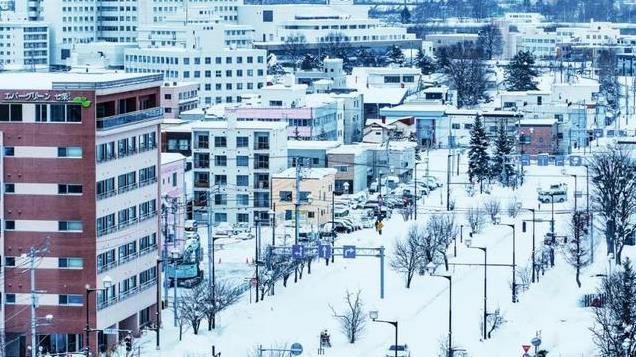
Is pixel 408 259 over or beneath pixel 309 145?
beneath

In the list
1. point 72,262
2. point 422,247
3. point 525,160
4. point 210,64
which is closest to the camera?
point 72,262

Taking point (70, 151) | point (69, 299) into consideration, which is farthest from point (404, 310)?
point (70, 151)

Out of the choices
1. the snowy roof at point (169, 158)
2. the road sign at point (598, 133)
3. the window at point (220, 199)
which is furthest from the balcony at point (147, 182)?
the road sign at point (598, 133)

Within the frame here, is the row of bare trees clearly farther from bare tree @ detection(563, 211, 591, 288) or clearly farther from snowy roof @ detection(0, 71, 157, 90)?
snowy roof @ detection(0, 71, 157, 90)

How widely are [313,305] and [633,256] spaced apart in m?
4.67

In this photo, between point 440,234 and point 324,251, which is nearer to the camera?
point 324,251

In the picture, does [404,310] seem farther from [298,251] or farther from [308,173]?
[308,173]

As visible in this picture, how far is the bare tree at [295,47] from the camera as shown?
188 ft

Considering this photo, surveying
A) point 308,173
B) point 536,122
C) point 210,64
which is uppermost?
→ point 210,64

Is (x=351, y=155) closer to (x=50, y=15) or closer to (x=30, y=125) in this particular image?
(x=30, y=125)

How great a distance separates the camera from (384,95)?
40.2m

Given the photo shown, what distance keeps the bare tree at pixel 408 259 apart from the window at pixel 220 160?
567 cm

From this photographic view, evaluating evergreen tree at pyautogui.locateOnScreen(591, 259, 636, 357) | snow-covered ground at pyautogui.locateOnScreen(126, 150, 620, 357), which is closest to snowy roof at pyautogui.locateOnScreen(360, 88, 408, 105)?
snow-covered ground at pyautogui.locateOnScreen(126, 150, 620, 357)

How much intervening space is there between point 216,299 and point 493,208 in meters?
8.58
